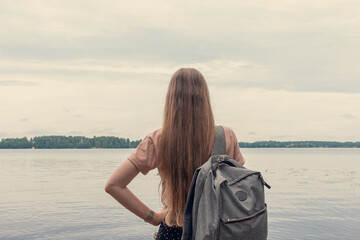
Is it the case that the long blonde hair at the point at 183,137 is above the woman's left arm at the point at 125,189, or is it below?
above

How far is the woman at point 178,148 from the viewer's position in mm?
3463

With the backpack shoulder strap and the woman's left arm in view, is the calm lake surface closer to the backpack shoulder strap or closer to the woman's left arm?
the woman's left arm

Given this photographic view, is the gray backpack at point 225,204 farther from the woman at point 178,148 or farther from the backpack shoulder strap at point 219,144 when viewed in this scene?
the woman at point 178,148

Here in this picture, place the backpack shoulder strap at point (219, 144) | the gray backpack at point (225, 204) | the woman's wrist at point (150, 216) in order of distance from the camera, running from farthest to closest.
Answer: the woman's wrist at point (150, 216) → the backpack shoulder strap at point (219, 144) → the gray backpack at point (225, 204)

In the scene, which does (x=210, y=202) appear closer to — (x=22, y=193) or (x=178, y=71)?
(x=178, y=71)

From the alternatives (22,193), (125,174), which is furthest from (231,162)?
(22,193)

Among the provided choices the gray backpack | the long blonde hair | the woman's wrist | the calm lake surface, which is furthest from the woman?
the calm lake surface

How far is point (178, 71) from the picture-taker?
364 centimetres

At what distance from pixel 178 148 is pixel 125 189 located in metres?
0.58

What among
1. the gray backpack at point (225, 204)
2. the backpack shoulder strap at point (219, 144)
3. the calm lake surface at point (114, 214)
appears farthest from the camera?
the calm lake surface at point (114, 214)

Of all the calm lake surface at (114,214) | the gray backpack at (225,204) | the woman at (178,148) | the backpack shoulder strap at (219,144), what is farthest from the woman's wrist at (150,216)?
the calm lake surface at (114,214)

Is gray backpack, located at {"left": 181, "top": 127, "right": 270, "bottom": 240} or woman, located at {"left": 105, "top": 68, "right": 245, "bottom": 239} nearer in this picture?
gray backpack, located at {"left": 181, "top": 127, "right": 270, "bottom": 240}

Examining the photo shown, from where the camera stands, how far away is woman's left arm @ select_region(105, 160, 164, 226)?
138 inches

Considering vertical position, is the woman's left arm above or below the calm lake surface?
above
